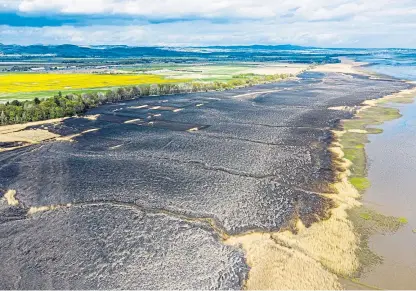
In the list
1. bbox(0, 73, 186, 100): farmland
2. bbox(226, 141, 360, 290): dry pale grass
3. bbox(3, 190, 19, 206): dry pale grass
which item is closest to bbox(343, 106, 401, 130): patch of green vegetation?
bbox(226, 141, 360, 290): dry pale grass

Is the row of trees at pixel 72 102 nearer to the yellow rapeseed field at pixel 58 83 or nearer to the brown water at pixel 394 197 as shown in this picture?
the yellow rapeseed field at pixel 58 83

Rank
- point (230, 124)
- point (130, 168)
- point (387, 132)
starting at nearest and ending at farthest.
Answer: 1. point (130, 168)
2. point (387, 132)
3. point (230, 124)

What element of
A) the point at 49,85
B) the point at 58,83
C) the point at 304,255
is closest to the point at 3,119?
the point at 49,85

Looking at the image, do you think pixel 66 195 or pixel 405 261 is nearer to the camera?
pixel 405 261

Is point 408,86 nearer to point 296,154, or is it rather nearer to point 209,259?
point 296,154

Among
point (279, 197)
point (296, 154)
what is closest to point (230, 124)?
point (296, 154)

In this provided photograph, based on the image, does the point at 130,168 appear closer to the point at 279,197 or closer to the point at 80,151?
the point at 80,151

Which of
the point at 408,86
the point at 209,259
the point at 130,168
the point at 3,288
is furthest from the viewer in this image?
the point at 408,86

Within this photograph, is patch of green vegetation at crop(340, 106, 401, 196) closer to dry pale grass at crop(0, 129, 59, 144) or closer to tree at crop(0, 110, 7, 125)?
dry pale grass at crop(0, 129, 59, 144)
